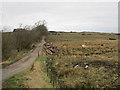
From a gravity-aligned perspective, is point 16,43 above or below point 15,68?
above

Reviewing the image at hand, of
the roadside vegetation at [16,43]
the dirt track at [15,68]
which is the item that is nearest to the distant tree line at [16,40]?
the roadside vegetation at [16,43]

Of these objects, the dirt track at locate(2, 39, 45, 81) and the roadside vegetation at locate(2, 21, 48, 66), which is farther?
the roadside vegetation at locate(2, 21, 48, 66)

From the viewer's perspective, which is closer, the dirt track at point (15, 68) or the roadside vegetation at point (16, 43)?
the dirt track at point (15, 68)

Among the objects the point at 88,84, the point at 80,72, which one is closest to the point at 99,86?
the point at 88,84

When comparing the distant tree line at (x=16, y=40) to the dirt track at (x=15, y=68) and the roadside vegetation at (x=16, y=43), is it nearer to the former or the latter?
the roadside vegetation at (x=16, y=43)

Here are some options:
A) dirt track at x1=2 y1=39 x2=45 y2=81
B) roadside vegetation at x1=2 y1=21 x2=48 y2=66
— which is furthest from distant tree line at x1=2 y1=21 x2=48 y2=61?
dirt track at x1=2 y1=39 x2=45 y2=81

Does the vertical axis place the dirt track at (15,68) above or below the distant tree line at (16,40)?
below

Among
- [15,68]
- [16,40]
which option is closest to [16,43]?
[16,40]

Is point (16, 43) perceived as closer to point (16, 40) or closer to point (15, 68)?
point (16, 40)

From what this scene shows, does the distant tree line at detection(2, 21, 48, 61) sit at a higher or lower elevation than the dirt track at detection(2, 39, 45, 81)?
higher

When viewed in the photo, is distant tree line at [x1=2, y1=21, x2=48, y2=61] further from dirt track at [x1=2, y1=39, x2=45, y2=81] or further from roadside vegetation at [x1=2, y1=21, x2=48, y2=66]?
dirt track at [x1=2, y1=39, x2=45, y2=81]

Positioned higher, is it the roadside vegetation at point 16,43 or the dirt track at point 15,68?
the roadside vegetation at point 16,43

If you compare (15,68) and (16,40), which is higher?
(16,40)

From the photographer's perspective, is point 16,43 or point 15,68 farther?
point 16,43
